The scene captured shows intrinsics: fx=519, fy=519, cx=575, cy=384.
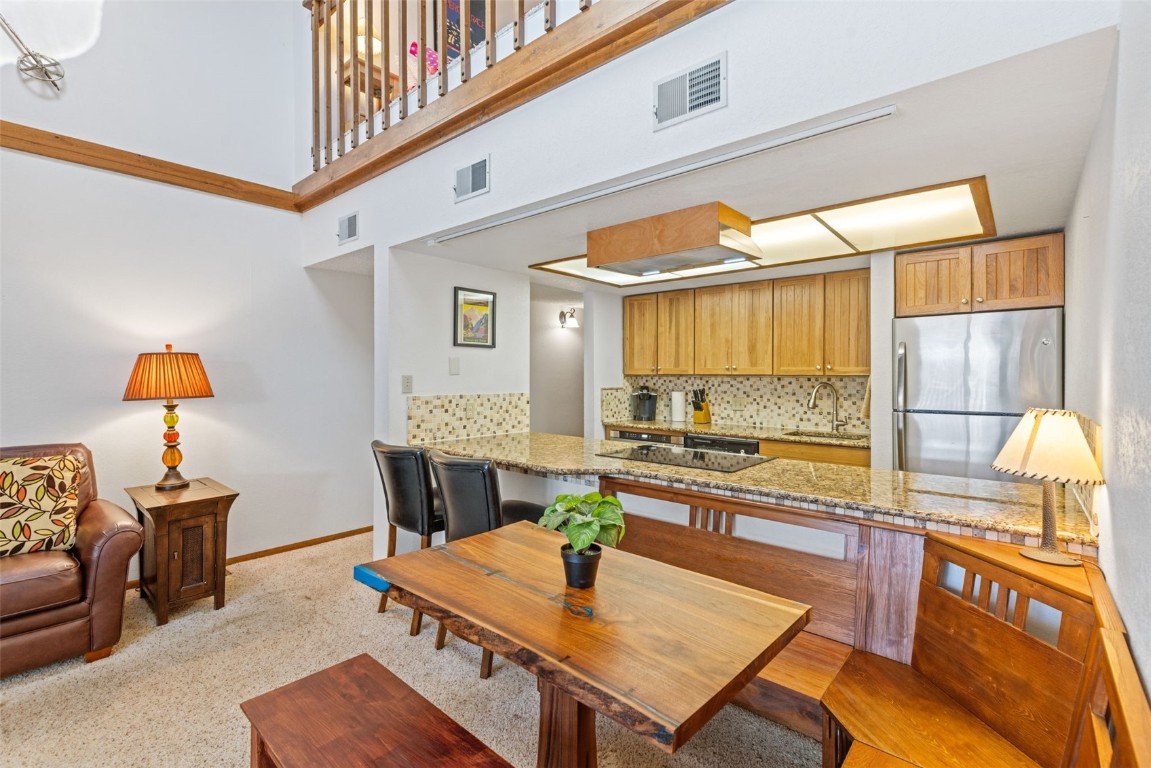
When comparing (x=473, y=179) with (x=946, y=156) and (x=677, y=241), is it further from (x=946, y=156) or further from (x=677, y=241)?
(x=946, y=156)

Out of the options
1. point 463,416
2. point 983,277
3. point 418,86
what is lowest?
point 463,416

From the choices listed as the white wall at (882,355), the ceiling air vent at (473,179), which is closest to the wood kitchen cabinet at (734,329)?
the white wall at (882,355)

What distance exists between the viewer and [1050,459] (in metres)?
1.43

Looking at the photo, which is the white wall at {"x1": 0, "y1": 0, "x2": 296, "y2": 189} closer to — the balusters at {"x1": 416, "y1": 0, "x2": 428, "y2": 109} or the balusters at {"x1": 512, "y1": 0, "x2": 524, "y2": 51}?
the balusters at {"x1": 416, "y1": 0, "x2": 428, "y2": 109}

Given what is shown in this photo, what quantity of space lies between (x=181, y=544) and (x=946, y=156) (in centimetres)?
409

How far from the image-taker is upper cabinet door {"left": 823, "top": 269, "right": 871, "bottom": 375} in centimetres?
379

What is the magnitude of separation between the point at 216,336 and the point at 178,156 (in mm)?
1229

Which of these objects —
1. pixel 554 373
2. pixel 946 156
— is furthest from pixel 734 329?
pixel 946 156

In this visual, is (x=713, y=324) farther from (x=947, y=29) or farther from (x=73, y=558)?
(x=73, y=558)

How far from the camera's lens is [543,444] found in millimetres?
3438

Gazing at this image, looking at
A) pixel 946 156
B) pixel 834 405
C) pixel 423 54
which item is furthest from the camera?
pixel 834 405

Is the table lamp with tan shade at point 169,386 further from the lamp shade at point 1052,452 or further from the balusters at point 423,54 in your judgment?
the lamp shade at point 1052,452

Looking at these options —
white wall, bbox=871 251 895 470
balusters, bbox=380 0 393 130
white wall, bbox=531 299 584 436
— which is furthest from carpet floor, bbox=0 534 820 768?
white wall, bbox=531 299 584 436

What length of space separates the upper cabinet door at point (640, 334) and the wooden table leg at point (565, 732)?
3.90 metres
